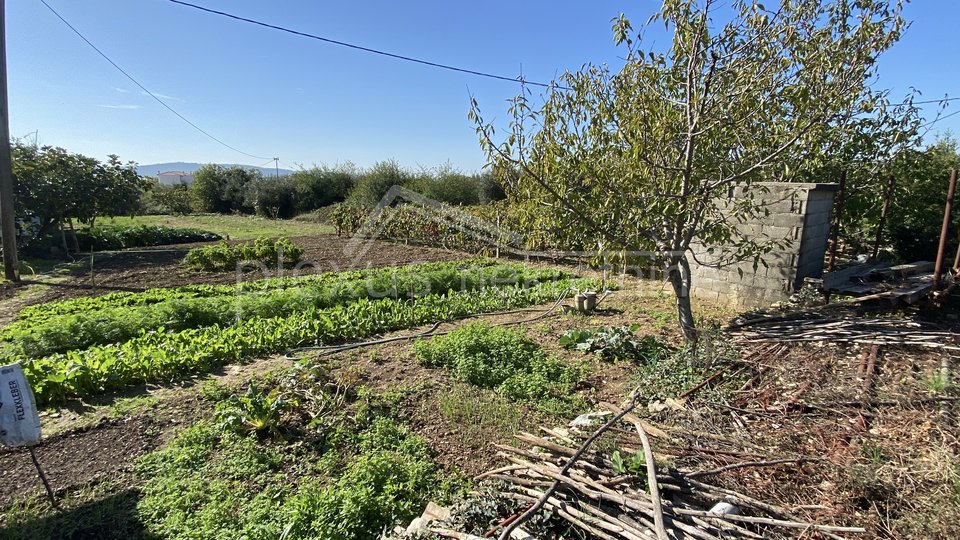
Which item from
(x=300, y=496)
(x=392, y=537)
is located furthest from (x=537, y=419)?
(x=300, y=496)

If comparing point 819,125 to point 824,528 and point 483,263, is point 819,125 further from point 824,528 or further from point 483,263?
point 483,263

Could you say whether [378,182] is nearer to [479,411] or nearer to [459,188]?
[459,188]

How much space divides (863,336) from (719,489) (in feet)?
10.1

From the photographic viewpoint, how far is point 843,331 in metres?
4.38

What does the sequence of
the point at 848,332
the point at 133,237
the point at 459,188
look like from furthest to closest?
1. the point at 459,188
2. the point at 133,237
3. the point at 848,332

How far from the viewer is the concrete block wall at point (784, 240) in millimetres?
5887

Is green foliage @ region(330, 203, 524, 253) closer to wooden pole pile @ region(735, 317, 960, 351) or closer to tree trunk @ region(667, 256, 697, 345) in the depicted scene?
tree trunk @ region(667, 256, 697, 345)

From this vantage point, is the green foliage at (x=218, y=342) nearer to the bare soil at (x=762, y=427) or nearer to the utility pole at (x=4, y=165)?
the bare soil at (x=762, y=427)

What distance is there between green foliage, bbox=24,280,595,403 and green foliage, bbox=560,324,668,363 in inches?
82.2

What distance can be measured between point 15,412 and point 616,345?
15.9 feet

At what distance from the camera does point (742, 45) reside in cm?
452

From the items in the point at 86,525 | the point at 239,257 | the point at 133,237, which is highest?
the point at 133,237

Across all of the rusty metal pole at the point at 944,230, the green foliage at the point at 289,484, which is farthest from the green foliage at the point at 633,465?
the rusty metal pole at the point at 944,230

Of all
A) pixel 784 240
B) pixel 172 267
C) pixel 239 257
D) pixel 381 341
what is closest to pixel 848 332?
pixel 784 240
